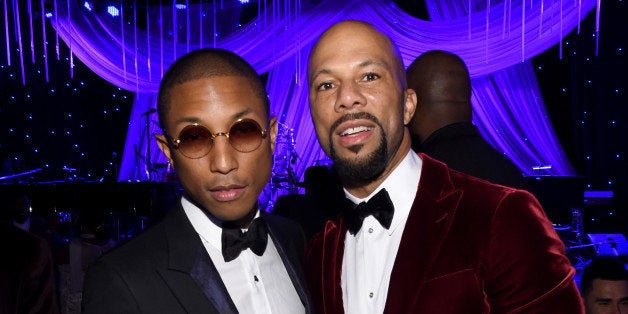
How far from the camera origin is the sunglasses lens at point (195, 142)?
1.84 metres

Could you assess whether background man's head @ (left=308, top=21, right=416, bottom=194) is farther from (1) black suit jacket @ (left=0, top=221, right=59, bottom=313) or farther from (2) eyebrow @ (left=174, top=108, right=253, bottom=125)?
(1) black suit jacket @ (left=0, top=221, right=59, bottom=313)

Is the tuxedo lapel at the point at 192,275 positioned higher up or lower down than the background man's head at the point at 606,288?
higher up

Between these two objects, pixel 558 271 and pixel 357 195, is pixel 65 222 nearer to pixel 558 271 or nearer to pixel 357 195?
pixel 357 195

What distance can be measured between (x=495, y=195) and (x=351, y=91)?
24.6 inches

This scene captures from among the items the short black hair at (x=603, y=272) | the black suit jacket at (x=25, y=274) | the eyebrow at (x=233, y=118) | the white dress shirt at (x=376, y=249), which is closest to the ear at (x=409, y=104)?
the white dress shirt at (x=376, y=249)

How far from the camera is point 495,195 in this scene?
73.5 inches

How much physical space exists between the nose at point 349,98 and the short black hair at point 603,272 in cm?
240

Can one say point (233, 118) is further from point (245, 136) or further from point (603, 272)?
point (603, 272)

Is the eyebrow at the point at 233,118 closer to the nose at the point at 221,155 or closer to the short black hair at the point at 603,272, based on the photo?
the nose at the point at 221,155

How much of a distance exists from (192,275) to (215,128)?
48 cm

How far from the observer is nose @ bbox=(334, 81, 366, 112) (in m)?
2.07

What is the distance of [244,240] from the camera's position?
200 centimetres

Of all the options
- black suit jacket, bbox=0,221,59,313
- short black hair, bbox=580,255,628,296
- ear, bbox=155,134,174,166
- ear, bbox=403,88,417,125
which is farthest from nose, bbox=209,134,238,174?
short black hair, bbox=580,255,628,296

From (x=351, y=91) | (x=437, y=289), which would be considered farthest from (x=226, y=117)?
(x=437, y=289)
